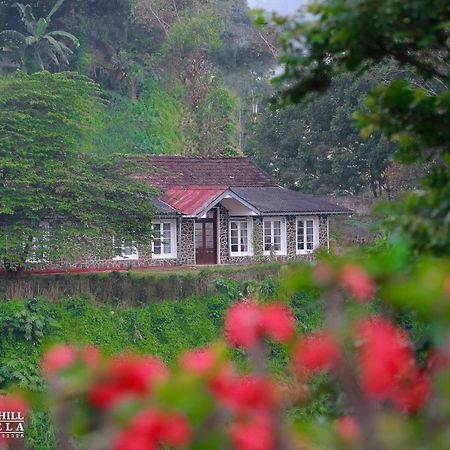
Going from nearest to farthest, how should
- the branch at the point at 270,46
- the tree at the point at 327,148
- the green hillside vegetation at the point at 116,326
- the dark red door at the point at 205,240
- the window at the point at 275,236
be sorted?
the green hillside vegetation at the point at 116,326, the dark red door at the point at 205,240, the window at the point at 275,236, the tree at the point at 327,148, the branch at the point at 270,46

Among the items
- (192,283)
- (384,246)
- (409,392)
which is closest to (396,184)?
(192,283)

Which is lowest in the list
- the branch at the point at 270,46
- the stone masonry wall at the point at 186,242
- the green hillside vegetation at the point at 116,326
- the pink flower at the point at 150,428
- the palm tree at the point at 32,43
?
the pink flower at the point at 150,428

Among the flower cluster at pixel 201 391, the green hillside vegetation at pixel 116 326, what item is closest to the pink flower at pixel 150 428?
the flower cluster at pixel 201 391

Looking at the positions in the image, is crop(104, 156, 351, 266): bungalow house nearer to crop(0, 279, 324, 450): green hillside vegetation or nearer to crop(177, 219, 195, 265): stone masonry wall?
crop(177, 219, 195, 265): stone masonry wall

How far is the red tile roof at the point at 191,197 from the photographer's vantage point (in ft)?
103

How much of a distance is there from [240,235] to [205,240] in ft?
3.90

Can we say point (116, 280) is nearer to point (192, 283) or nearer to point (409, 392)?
point (192, 283)

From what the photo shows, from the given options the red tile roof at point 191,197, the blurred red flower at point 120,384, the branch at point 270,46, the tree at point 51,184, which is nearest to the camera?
the blurred red flower at point 120,384

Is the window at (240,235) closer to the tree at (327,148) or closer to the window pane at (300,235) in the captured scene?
the window pane at (300,235)

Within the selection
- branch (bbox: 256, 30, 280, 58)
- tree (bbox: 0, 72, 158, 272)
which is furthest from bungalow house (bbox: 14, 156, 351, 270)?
branch (bbox: 256, 30, 280, 58)

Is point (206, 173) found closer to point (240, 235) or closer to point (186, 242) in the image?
point (240, 235)

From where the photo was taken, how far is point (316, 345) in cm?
312

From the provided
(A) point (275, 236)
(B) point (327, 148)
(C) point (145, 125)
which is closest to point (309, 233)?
(A) point (275, 236)

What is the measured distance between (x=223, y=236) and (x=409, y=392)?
2934 cm
